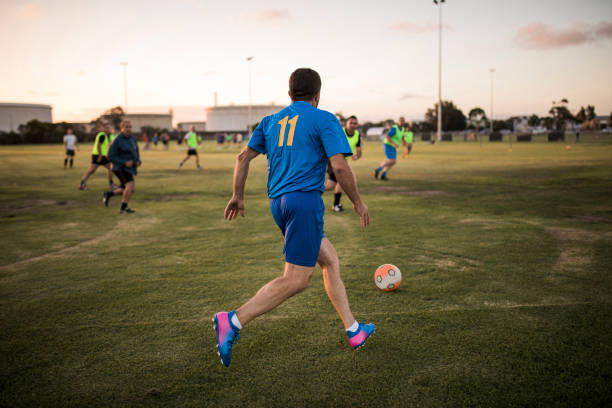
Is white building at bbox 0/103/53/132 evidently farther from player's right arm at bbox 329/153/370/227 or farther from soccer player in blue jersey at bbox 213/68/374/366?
player's right arm at bbox 329/153/370/227

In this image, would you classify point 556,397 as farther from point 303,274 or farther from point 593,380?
point 303,274

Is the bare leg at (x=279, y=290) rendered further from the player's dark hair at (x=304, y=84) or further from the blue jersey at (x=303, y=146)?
the player's dark hair at (x=304, y=84)

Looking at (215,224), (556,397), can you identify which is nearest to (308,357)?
(556,397)

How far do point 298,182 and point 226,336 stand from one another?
1.26 meters

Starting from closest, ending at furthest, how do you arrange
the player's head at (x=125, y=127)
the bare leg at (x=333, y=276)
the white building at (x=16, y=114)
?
the bare leg at (x=333, y=276)
the player's head at (x=125, y=127)
the white building at (x=16, y=114)

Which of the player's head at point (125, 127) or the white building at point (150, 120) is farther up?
the white building at point (150, 120)

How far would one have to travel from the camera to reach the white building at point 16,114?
90.9 meters

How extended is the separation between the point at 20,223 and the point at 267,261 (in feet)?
20.8

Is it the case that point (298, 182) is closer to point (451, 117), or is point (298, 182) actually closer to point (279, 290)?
point (279, 290)

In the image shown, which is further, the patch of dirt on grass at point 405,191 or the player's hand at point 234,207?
the patch of dirt on grass at point 405,191

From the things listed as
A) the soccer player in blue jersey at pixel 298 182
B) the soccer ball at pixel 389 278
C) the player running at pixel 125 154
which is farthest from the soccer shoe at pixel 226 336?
the player running at pixel 125 154

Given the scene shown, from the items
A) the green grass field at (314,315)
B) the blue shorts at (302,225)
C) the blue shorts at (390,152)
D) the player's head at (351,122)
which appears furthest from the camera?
the blue shorts at (390,152)

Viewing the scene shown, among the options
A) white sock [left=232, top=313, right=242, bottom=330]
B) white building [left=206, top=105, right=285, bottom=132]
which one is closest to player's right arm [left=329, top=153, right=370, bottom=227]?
white sock [left=232, top=313, right=242, bottom=330]

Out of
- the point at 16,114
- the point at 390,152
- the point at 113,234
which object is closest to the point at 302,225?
the point at 113,234
